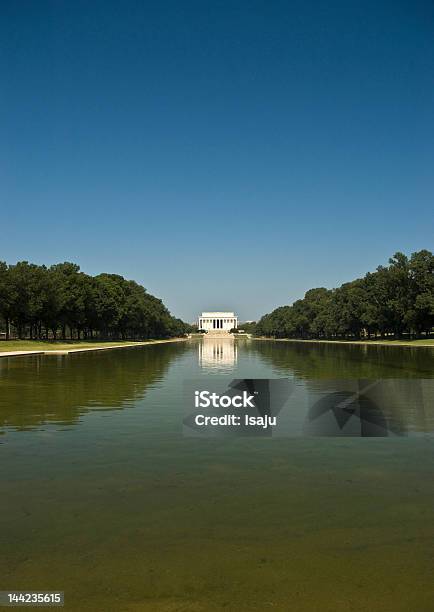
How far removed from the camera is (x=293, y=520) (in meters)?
7.38

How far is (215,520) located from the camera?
738 centimetres

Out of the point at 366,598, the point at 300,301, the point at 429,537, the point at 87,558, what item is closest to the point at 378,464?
the point at 429,537

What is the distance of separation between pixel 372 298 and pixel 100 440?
102 m

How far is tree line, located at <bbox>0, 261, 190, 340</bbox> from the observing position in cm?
7712

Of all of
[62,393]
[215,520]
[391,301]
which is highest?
[391,301]

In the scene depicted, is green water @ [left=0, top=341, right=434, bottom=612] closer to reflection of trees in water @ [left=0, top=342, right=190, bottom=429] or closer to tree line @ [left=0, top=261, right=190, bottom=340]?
reflection of trees in water @ [left=0, top=342, right=190, bottom=429]

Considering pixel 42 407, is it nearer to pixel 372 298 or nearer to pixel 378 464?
pixel 378 464

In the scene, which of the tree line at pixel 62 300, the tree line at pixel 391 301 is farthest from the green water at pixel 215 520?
the tree line at pixel 391 301

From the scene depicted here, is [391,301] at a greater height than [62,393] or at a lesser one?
greater

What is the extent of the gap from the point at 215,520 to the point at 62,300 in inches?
3246

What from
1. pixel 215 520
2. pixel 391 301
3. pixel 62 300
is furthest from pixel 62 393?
pixel 391 301

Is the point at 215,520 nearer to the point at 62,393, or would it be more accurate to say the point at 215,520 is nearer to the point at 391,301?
the point at 62,393

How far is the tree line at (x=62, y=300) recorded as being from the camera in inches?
3036

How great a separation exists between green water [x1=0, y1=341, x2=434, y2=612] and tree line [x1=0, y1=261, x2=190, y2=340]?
220ft
